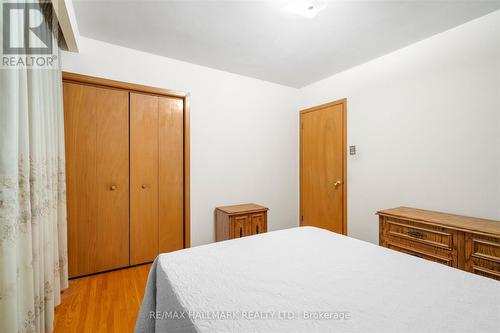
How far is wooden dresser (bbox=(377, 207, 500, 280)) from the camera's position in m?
1.68

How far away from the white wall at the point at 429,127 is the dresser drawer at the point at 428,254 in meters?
0.51

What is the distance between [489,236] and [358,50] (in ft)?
6.76

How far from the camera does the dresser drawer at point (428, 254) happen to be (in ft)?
6.14

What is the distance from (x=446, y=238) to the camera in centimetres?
188

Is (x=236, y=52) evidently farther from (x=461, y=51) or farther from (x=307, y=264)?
(x=307, y=264)

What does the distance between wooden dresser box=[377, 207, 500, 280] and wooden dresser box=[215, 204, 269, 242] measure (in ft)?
4.52

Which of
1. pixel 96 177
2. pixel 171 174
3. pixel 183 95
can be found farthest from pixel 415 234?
pixel 96 177

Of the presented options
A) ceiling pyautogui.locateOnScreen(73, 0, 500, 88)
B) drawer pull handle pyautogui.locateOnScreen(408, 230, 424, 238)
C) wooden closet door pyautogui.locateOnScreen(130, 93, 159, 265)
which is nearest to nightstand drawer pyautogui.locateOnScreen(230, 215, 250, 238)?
wooden closet door pyautogui.locateOnScreen(130, 93, 159, 265)

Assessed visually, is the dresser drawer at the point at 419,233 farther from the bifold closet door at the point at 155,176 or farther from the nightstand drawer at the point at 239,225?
the bifold closet door at the point at 155,176

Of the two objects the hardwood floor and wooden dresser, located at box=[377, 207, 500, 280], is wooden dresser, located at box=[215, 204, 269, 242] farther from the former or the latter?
wooden dresser, located at box=[377, 207, 500, 280]

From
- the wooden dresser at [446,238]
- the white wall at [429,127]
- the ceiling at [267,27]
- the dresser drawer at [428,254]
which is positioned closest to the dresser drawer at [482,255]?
the wooden dresser at [446,238]

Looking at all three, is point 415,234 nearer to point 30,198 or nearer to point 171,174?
point 171,174

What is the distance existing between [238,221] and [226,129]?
4.05 ft

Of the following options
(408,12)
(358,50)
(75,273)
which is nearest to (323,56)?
(358,50)
